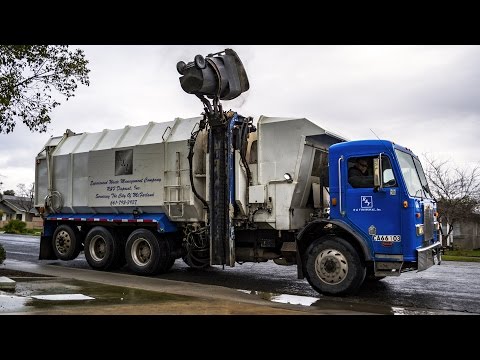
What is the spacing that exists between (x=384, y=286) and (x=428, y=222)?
1804mm

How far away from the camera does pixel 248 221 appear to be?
34.1 feet

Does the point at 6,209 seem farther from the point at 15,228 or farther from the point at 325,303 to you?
the point at 325,303

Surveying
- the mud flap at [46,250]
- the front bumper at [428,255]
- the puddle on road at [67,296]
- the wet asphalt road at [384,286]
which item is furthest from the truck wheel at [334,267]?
the mud flap at [46,250]

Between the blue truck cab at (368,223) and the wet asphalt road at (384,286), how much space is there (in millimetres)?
540

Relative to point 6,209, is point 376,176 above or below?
below

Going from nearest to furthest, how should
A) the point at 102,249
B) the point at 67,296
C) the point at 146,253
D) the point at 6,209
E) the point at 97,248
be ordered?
the point at 67,296
the point at 146,253
the point at 102,249
the point at 97,248
the point at 6,209

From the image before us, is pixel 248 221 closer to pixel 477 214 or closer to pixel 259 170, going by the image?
pixel 259 170

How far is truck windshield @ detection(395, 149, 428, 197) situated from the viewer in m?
8.95

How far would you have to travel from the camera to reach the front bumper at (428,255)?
854 centimetres

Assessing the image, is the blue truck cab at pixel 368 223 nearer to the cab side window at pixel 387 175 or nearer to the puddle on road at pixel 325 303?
the cab side window at pixel 387 175

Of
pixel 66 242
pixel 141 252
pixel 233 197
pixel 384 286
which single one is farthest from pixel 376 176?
pixel 66 242

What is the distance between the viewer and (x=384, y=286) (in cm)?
1034

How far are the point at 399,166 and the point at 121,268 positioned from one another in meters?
7.94
